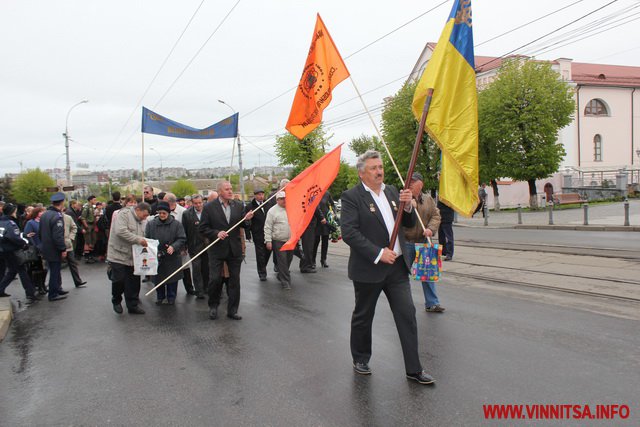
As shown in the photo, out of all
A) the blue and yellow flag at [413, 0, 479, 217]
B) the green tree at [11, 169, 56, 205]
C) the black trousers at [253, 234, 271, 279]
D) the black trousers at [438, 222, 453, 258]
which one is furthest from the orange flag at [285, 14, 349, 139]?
the green tree at [11, 169, 56, 205]

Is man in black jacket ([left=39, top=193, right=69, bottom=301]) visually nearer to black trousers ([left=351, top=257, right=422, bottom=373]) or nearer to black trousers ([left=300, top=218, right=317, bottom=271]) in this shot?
black trousers ([left=300, top=218, right=317, bottom=271])

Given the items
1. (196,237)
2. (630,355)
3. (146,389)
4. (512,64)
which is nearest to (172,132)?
(196,237)

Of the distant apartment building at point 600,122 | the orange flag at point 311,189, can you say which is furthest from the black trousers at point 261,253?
the distant apartment building at point 600,122

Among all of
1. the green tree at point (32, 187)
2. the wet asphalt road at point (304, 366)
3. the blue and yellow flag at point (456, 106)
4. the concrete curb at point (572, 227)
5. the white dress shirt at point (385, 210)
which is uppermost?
the green tree at point (32, 187)

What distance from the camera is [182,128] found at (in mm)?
10289

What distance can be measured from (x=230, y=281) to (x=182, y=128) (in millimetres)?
4535

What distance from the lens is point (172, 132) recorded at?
1013cm

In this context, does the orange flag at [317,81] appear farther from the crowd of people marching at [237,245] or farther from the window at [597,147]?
the window at [597,147]

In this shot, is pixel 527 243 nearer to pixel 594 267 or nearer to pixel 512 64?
pixel 594 267

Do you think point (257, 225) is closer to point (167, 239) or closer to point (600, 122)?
point (167, 239)

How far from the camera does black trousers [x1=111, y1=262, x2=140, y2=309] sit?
7.77 metres

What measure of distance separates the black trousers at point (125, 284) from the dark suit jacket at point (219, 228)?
1633 mm

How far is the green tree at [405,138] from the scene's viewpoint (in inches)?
1366

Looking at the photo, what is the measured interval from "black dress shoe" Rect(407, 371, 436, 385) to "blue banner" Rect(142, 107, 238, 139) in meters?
6.63
